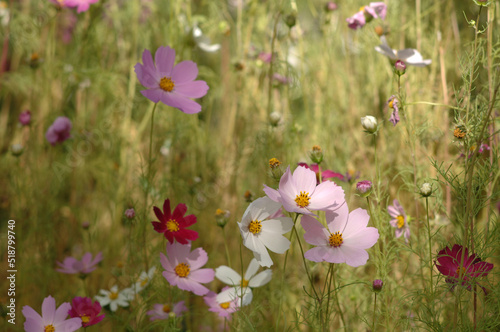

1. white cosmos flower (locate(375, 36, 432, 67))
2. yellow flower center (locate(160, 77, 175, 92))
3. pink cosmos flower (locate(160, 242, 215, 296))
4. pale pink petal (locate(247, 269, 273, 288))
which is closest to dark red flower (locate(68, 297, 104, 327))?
pink cosmos flower (locate(160, 242, 215, 296))

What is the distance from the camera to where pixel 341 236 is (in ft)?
1.84

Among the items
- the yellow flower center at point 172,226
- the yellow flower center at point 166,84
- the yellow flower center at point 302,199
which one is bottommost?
the yellow flower center at point 172,226

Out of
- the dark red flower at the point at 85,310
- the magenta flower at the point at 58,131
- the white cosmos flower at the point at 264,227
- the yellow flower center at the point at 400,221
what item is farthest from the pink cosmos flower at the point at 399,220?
the magenta flower at the point at 58,131

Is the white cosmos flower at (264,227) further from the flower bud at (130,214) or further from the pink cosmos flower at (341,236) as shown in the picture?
the flower bud at (130,214)

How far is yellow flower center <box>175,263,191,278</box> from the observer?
647mm

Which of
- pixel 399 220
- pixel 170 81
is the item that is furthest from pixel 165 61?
pixel 399 220

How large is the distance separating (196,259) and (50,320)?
0.21 meters

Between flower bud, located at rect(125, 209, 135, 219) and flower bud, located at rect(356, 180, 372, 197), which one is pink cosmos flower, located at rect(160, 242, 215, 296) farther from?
flower bud, located at rect(356, 180, 372, 197)

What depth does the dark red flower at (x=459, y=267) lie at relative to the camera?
1.81 ft

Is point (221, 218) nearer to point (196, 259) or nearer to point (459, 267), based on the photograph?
point (196, 259)

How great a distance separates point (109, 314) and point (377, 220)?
0.44 m

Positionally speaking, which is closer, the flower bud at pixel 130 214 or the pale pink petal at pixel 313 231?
the pale pink petal at pixel 313 231

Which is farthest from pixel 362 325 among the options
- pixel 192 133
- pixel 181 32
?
pixel 181 32

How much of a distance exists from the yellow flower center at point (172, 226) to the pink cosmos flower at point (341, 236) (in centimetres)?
19
